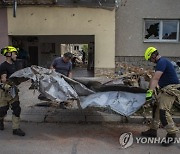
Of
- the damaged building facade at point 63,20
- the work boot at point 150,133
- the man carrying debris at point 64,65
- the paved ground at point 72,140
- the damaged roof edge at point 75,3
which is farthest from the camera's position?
the damaged building facade at point 63,20

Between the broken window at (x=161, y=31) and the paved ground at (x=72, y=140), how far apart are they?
28.0 feet

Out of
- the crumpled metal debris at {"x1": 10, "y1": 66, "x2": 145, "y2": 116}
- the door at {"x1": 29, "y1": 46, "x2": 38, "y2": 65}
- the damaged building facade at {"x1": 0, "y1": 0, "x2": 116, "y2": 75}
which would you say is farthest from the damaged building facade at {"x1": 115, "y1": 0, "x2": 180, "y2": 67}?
the crumpled metal debris at {"x1": 10, "y1": 66, "x2": 145, "y2": 116}

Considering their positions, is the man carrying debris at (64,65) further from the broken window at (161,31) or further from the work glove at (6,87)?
the broken window at (161,31)

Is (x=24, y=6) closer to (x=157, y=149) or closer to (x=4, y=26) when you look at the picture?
(x=4, y=26)

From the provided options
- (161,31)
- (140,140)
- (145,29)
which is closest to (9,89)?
(140,140)

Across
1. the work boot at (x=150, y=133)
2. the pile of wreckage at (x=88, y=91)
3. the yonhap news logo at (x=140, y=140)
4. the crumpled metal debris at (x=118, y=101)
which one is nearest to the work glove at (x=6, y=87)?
the pile of wreckage at (x=88, y=91)

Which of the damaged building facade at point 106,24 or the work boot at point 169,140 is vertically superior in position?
the damaged building facade at point 106,24

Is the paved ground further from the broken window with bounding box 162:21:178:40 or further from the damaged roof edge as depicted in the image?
the broken window with bounding box 162:21:178:40

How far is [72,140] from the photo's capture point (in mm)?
5965

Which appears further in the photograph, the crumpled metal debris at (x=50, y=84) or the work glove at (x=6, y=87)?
the work glove at (x=6, y=87)

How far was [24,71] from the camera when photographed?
6145 mm

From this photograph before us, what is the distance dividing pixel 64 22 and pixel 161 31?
4.55 metres

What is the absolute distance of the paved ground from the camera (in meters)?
5.43

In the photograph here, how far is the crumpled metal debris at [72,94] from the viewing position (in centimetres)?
595
